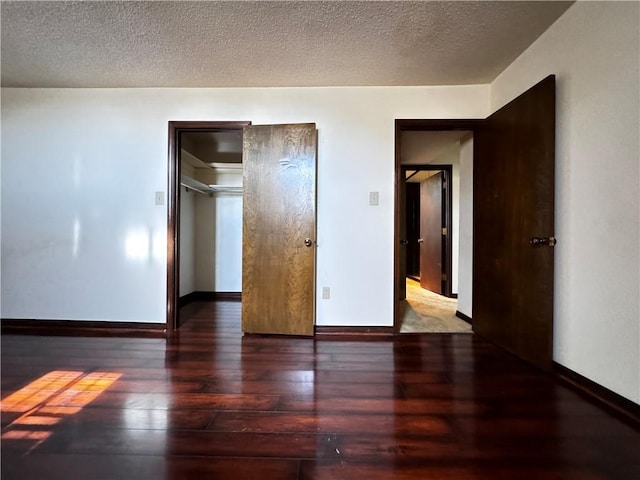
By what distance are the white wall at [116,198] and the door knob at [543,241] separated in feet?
4.09

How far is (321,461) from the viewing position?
3.95 feet

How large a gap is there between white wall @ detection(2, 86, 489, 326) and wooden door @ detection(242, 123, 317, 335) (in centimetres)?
18

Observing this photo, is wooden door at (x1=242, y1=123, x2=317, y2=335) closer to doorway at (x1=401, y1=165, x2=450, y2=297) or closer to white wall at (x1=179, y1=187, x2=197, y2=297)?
white wall at (x1=179, y1=187, x2=197, y2=297)

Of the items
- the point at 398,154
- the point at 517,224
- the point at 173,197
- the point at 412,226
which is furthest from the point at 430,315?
the point at 412,226

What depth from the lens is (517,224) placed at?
2.30 metres

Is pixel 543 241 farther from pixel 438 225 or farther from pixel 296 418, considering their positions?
pixel 438 225

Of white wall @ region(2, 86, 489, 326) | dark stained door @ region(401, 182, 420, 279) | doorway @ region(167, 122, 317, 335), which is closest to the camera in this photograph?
doorway @ region(167, 122, 317, 335)

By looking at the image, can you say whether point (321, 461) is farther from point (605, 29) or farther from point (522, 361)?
point (605, 29)

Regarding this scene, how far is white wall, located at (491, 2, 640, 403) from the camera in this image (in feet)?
5.12

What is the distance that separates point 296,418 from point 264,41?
7.89 ft

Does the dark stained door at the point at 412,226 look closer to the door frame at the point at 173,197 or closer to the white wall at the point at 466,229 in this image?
the white wall at the point at 466,229

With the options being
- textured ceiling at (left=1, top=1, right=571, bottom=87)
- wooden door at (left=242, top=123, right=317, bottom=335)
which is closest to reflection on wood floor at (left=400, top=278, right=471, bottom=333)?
wooden door at (left=242, top=123, right=317, bottom=335)

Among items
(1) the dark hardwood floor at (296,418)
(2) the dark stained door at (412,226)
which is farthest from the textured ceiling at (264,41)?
(2) the dark stained door at (412,226)

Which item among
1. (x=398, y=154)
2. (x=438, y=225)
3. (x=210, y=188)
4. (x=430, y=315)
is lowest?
(x=430, y=315)
